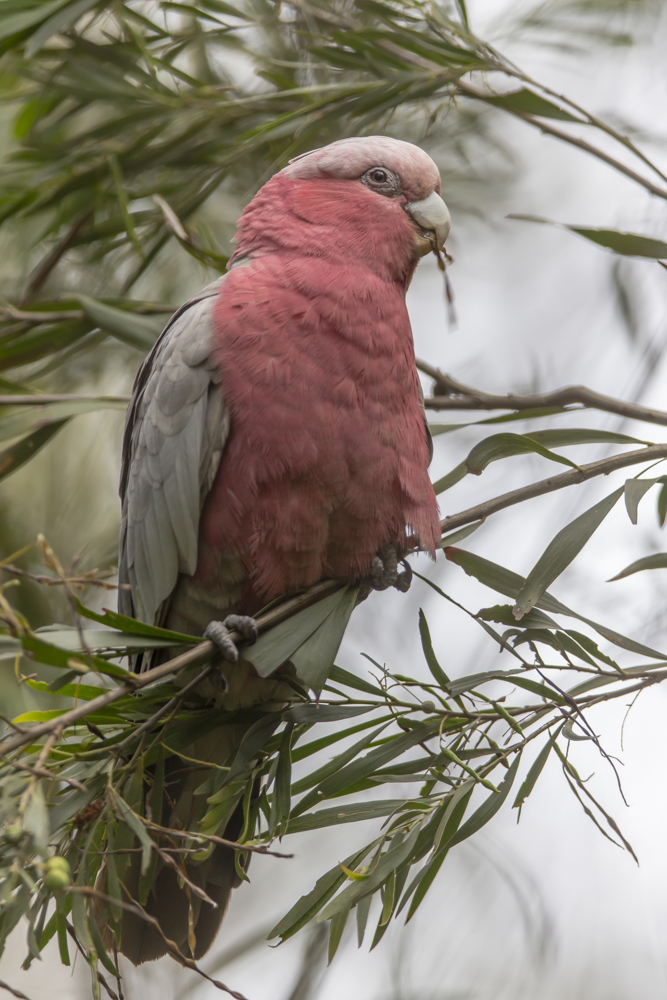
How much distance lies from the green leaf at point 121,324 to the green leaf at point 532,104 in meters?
0.91

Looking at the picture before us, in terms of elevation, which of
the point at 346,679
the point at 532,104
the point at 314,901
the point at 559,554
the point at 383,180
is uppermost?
the point at 532,104

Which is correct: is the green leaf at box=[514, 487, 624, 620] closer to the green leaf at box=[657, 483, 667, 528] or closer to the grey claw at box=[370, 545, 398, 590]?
the green leaf at box=[657, 483, 667, 528]

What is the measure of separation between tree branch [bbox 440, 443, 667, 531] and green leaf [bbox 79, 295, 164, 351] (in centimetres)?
90

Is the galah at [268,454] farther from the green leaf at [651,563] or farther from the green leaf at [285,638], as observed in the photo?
the green leaf at [651,563]

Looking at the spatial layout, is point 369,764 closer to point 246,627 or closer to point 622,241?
point 246,627

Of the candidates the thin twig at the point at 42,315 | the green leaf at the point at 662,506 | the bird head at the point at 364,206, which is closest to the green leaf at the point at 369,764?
the green leaf at the point at 662,506

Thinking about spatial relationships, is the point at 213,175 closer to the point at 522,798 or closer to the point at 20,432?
the point at 20,432

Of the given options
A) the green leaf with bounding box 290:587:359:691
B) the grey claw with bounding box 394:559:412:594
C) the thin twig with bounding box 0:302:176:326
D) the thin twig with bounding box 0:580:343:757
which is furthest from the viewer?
the thin twig with bounding box 0:302:176:326

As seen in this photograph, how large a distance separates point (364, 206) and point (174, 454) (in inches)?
26.4

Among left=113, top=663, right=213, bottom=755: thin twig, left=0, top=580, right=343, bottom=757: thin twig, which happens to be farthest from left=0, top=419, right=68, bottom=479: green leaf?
left=113, top=663, right=213, bottom=755: thin twig

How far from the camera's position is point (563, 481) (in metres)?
1.36

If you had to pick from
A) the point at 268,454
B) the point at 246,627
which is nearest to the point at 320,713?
the point at 246,627

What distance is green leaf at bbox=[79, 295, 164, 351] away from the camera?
186 centimetres

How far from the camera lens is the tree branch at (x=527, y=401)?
1.48m
